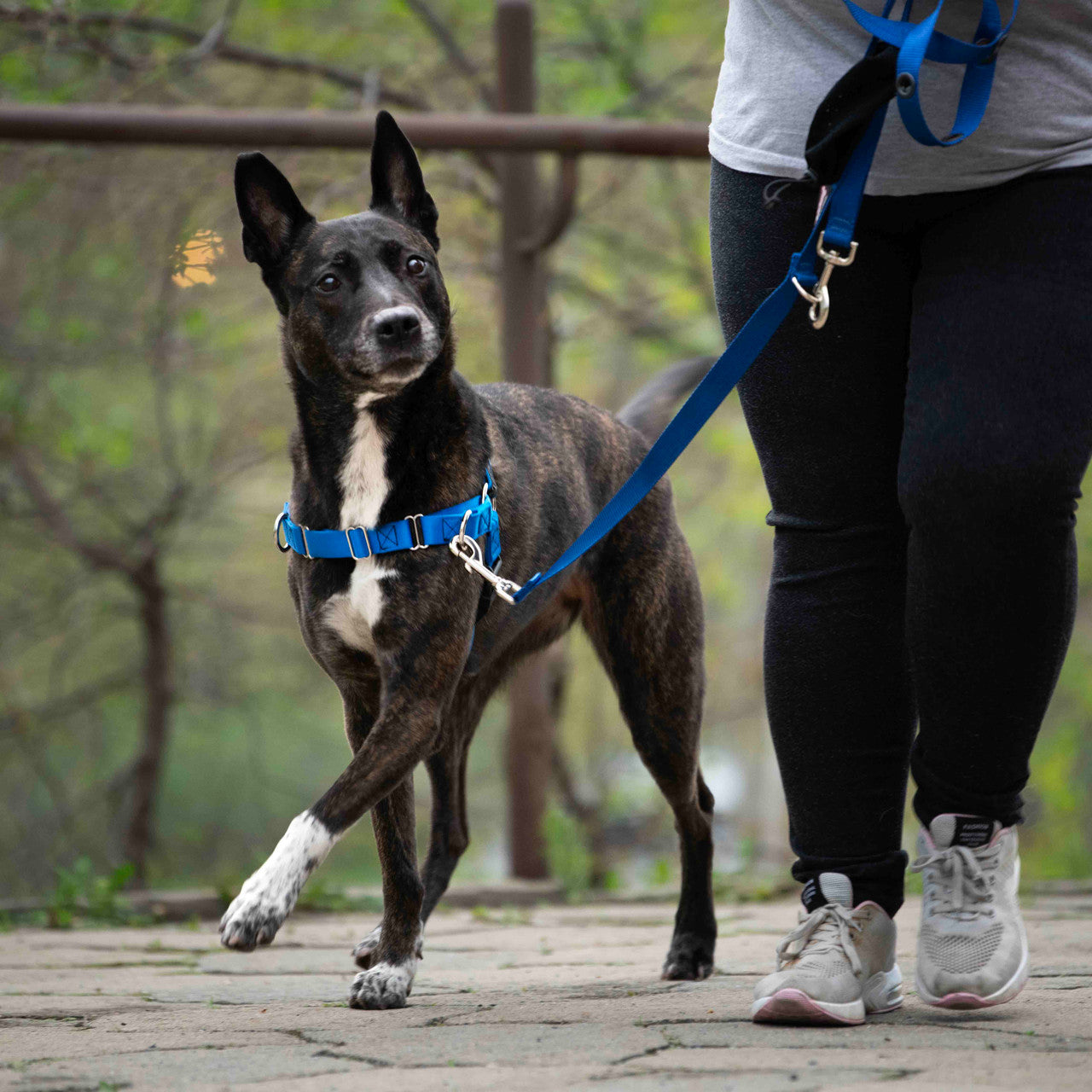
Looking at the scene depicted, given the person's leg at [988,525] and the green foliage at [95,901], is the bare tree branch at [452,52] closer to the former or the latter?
the green foliage at [95,901]

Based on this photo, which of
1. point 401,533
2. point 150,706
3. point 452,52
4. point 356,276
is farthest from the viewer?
point 150,706

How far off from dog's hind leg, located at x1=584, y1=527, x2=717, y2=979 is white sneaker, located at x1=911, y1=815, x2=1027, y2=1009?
0.99 m

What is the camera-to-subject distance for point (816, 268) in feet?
6.48

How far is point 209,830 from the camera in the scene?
764 cm

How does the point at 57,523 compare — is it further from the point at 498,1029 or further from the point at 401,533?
the point at 498,1029

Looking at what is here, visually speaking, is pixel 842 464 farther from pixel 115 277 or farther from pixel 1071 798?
pixel 1071 798

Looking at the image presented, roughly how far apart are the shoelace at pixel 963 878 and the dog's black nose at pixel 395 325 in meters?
1.24

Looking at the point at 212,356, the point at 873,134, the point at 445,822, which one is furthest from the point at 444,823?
the point at 212,356

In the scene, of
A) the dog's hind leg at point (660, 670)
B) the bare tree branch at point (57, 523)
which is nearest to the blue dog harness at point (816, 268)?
the dog's hind leg at point (660, 670)

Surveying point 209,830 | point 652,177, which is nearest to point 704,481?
point 652,177

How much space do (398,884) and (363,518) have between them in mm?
716

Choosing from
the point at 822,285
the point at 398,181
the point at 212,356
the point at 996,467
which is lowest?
the point at 996,467

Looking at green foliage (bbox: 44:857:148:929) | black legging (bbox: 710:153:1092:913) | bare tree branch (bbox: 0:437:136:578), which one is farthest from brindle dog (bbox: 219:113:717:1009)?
bare tree branch (bbox: 0:437:136:578)

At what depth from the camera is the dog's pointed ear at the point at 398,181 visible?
2639 mm
